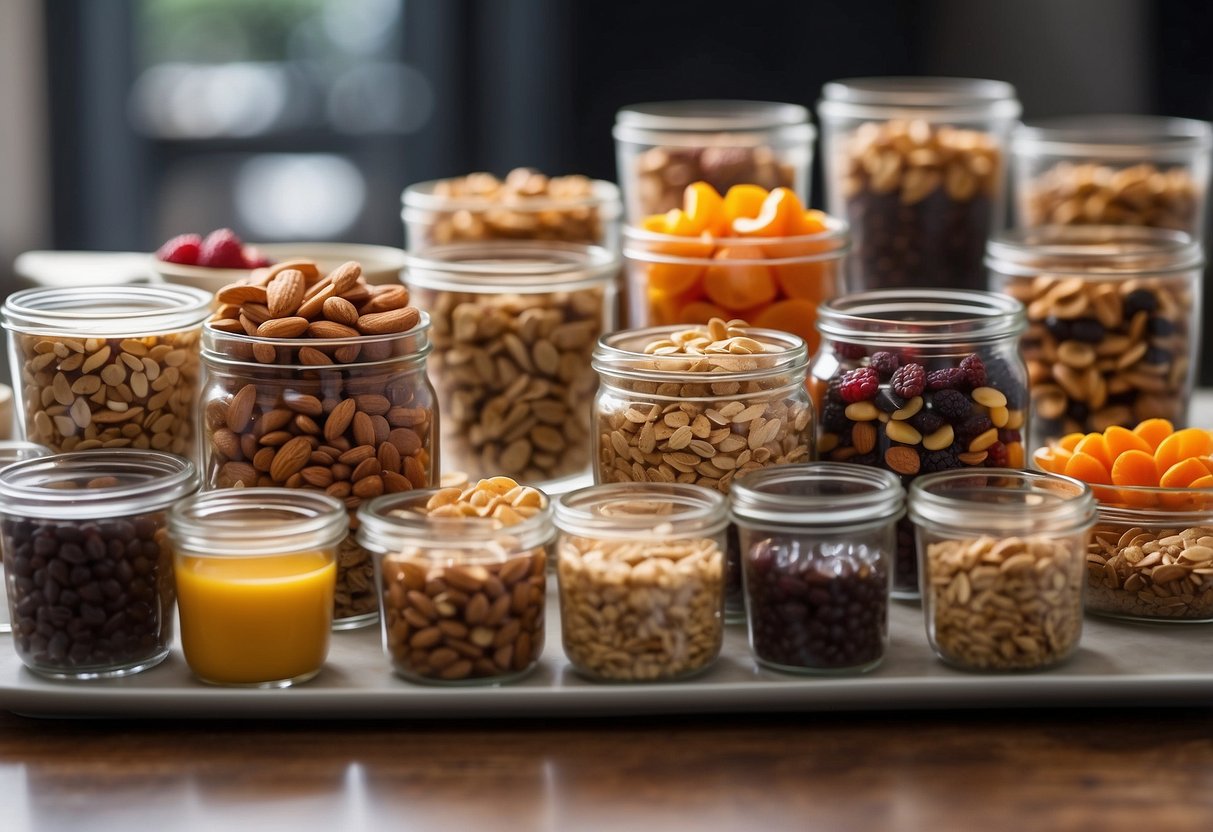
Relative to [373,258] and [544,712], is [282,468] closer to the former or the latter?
[544,712]

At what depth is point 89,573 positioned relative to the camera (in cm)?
105

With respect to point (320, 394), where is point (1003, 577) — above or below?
below

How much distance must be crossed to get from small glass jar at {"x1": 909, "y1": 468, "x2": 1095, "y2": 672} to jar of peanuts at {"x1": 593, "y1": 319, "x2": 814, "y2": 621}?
0.13 m

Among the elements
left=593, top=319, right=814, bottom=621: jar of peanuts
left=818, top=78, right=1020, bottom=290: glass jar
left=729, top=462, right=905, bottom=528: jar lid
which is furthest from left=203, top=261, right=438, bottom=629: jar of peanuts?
left=818, top=78, right=1020, bottom=290: glass jar

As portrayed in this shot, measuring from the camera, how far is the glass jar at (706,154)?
154 cm

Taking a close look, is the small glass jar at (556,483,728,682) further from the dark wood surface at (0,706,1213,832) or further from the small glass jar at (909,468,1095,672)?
the small glass jar at (909,468,1095,672)

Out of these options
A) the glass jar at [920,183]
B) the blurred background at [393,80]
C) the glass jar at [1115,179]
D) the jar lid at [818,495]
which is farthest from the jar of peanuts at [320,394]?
the blurred background at [393,80]

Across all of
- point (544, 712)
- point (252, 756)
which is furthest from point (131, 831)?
point (544, 712)

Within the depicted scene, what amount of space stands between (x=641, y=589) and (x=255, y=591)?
0.87 ft

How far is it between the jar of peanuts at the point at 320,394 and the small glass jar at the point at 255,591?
68mm

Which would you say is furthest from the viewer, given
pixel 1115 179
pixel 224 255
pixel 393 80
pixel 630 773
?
pixel 393 80

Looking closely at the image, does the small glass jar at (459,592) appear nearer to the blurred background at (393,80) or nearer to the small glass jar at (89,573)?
the small glass jar at (89,573)

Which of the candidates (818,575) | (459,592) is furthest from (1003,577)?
(459,592)

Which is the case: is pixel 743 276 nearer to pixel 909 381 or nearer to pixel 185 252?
pixel 909 381
